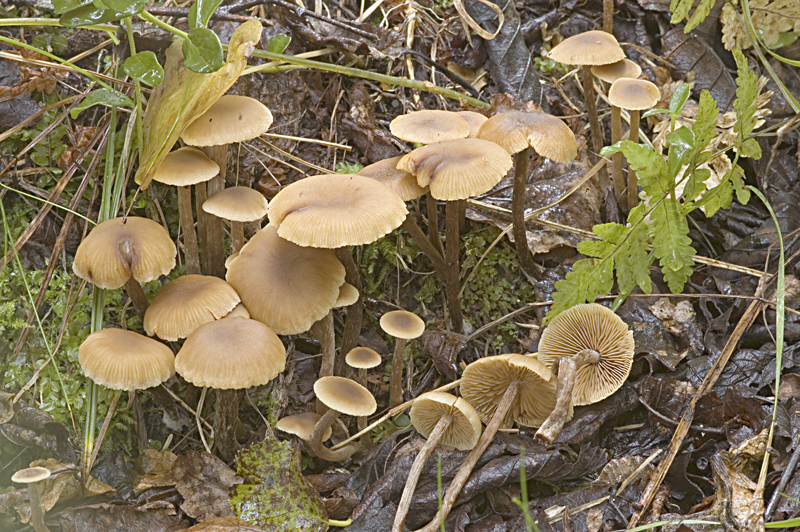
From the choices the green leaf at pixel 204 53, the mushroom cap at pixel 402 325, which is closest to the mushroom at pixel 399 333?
the mushroom cap at pixel 402 325

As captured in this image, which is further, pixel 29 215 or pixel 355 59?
pixel 355 59

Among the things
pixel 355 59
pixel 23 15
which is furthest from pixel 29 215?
pixel 355 59

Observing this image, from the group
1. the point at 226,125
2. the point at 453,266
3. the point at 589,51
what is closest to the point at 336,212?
the point at 226,125

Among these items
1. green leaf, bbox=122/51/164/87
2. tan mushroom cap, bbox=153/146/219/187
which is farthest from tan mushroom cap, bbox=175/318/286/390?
green leaf, bbox=122/51/164/87

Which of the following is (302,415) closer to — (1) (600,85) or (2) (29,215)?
(2) (29,215)

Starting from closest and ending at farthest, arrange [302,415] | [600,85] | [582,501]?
[582,501], [302,415], [600,85]

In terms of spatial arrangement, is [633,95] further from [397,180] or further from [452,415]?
[452,415]

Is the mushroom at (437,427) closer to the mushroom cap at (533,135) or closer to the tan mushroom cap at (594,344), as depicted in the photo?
the tan mushroom cap at (594,344)
